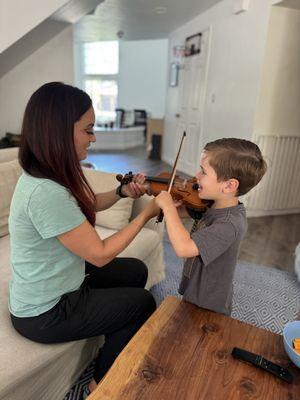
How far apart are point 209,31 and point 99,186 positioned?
131 inches

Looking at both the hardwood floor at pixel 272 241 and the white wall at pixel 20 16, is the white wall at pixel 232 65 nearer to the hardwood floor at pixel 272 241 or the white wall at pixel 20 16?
the hardwood floor at pixel 272 241

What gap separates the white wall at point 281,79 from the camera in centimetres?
282

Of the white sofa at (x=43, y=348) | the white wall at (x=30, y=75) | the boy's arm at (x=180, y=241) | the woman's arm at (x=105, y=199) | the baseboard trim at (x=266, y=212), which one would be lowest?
the baseboard trim at (x=266, y=212)

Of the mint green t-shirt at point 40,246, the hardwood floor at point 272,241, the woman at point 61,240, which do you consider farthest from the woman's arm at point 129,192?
the hardwood floor at point 272,241

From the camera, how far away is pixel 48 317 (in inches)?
37.1

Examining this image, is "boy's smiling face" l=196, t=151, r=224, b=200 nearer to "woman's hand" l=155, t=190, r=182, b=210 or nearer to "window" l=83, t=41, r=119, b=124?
"woman's hand" l=155, t=190, r=182, b=210

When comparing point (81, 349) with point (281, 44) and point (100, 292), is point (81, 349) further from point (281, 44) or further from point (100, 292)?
point (281, 44)

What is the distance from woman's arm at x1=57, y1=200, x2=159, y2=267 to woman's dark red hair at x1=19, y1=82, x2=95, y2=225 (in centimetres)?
13

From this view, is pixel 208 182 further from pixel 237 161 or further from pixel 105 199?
pixel 105 199

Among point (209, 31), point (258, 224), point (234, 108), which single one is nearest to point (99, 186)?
point (258, 224)

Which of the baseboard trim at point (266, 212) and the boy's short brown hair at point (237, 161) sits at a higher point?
the boy's short brown hair at point (237, 161)

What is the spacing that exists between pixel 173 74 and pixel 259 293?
4.52 metres

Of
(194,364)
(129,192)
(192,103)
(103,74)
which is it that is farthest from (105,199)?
(103,74)

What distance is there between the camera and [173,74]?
5.40 m
